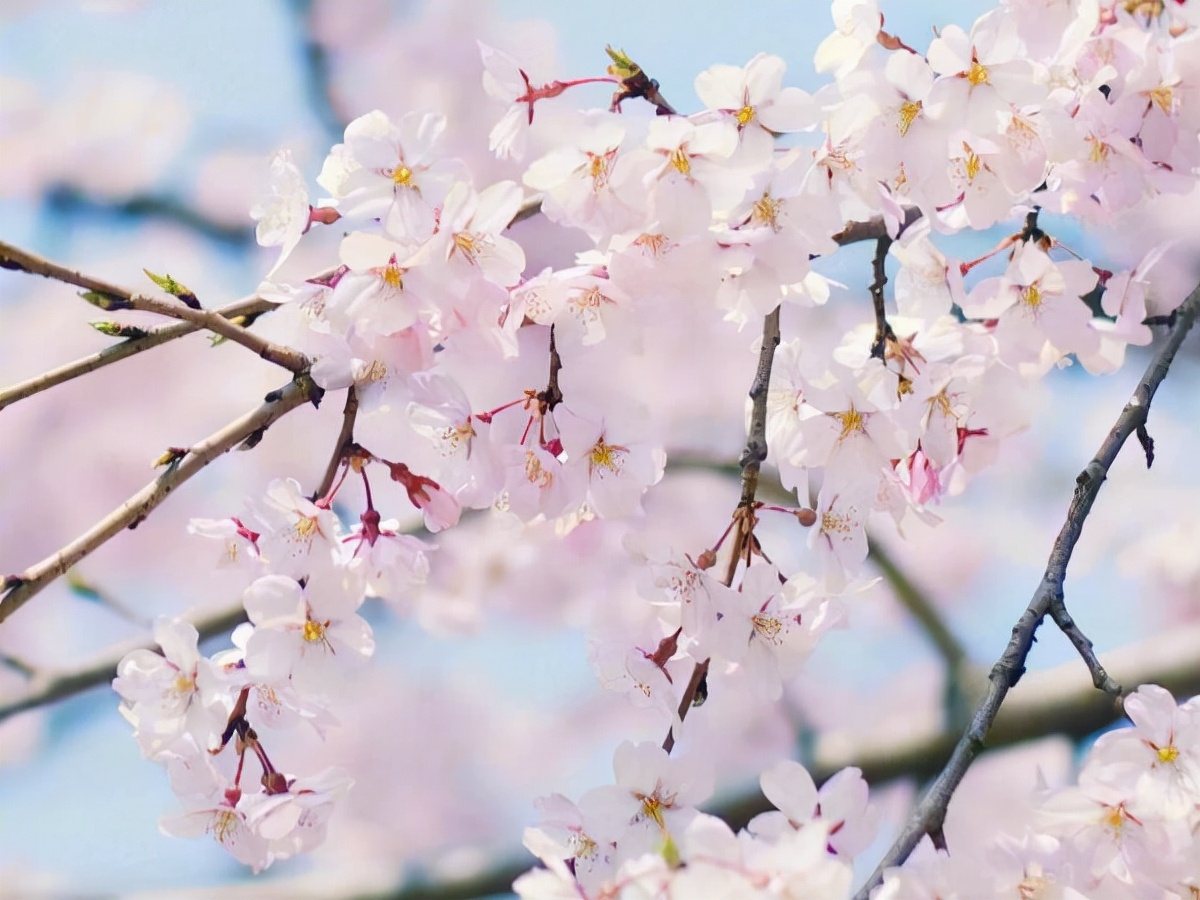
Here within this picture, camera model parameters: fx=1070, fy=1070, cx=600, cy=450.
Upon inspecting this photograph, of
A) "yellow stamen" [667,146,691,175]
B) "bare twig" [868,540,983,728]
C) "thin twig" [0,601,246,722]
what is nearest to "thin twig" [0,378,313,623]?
"yellow stamen" [667,146,691,175]

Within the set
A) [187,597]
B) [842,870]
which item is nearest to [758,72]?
[842,870]

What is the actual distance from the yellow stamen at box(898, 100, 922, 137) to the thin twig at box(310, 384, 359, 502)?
13.5 inches

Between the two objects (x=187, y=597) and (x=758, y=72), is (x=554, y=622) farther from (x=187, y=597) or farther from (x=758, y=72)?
(x=758, y=72)

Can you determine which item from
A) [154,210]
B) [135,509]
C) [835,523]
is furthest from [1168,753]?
[154,210]

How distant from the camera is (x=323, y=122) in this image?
1785 mm

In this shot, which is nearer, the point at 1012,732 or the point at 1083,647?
the point at 1083,647

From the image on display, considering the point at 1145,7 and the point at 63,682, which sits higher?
the point at 1145,7

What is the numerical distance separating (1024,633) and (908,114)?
291mm

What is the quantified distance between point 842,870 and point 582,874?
0.22 meters

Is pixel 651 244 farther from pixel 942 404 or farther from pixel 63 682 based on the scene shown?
pixel 63 682

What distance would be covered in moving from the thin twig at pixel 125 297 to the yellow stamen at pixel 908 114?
373 millimetres

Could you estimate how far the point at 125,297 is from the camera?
0.51m

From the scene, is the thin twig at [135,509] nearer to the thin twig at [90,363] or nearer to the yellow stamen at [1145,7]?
the thin twig at [90,363]

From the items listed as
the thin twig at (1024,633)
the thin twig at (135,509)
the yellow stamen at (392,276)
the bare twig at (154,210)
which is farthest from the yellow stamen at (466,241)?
the bare twig at (154,210)
